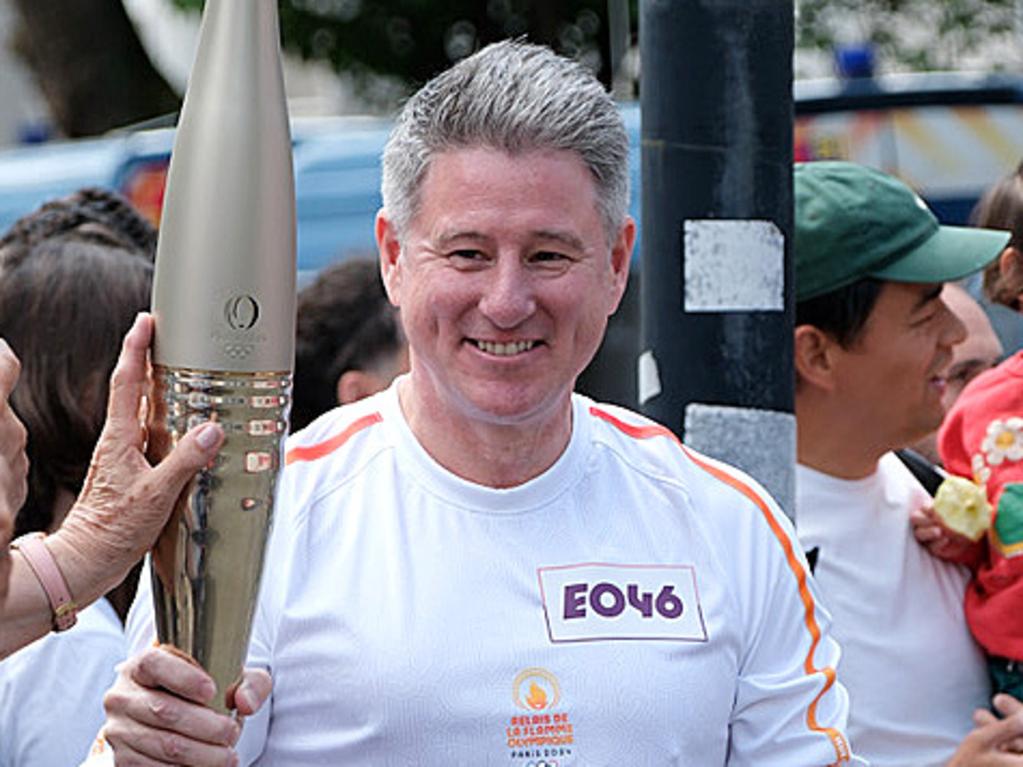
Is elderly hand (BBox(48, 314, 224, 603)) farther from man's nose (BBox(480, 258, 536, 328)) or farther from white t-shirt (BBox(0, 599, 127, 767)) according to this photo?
white t-shirt (BBox(0, 599, 127, 767))

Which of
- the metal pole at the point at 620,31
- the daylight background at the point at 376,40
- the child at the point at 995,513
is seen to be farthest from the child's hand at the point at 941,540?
the daylight background at the point at 376,40

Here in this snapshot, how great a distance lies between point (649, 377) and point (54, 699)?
105 centimetres

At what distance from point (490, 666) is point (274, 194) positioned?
697mm

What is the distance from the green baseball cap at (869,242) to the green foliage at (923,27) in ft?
42.3

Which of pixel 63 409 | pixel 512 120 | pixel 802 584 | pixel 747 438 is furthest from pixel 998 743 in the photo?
pixel 63 409

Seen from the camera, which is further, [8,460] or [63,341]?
[63,341]

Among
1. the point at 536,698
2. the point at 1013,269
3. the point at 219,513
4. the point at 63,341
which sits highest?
the point at 219,513

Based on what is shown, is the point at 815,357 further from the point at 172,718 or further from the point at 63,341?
the point at 172,718

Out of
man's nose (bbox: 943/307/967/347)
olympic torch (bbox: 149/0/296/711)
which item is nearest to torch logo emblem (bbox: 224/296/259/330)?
olympic torch (bbox: 149/0/296/711)

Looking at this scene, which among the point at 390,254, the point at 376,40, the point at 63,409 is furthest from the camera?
the point at 376,40

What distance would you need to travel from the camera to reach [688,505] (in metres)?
2.84

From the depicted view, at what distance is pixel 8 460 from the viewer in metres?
2.17

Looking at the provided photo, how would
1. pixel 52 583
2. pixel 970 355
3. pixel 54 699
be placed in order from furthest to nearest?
pixel 970 355, pixel 54 699, pixel 52 583

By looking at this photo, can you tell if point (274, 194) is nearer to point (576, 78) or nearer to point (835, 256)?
point (576, 78)
